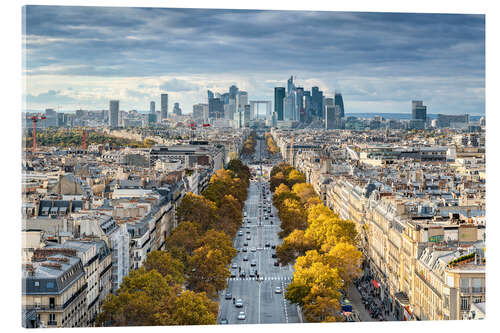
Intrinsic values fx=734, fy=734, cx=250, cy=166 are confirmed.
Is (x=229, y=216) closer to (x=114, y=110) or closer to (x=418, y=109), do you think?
(x=114, y=110)

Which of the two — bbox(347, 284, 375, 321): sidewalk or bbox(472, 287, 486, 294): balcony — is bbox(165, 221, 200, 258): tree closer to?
bbox(347, 284, 375, 321): sidewalk

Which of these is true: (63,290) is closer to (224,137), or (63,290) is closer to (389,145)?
(389,145)

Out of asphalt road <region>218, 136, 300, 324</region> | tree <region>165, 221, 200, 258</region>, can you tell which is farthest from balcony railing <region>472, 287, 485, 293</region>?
tree <region>165, 221, 200, 258</region>

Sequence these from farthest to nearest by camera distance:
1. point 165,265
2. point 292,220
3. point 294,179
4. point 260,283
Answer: point 294,179, point 292,220, point 260,283, point 165,265

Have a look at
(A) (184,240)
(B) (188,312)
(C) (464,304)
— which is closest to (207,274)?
(A) (184,240)

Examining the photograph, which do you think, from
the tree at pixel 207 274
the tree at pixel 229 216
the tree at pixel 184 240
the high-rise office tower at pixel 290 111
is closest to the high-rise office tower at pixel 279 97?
the high-rise office tower at pixel 290 111

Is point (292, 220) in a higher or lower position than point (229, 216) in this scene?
higher
